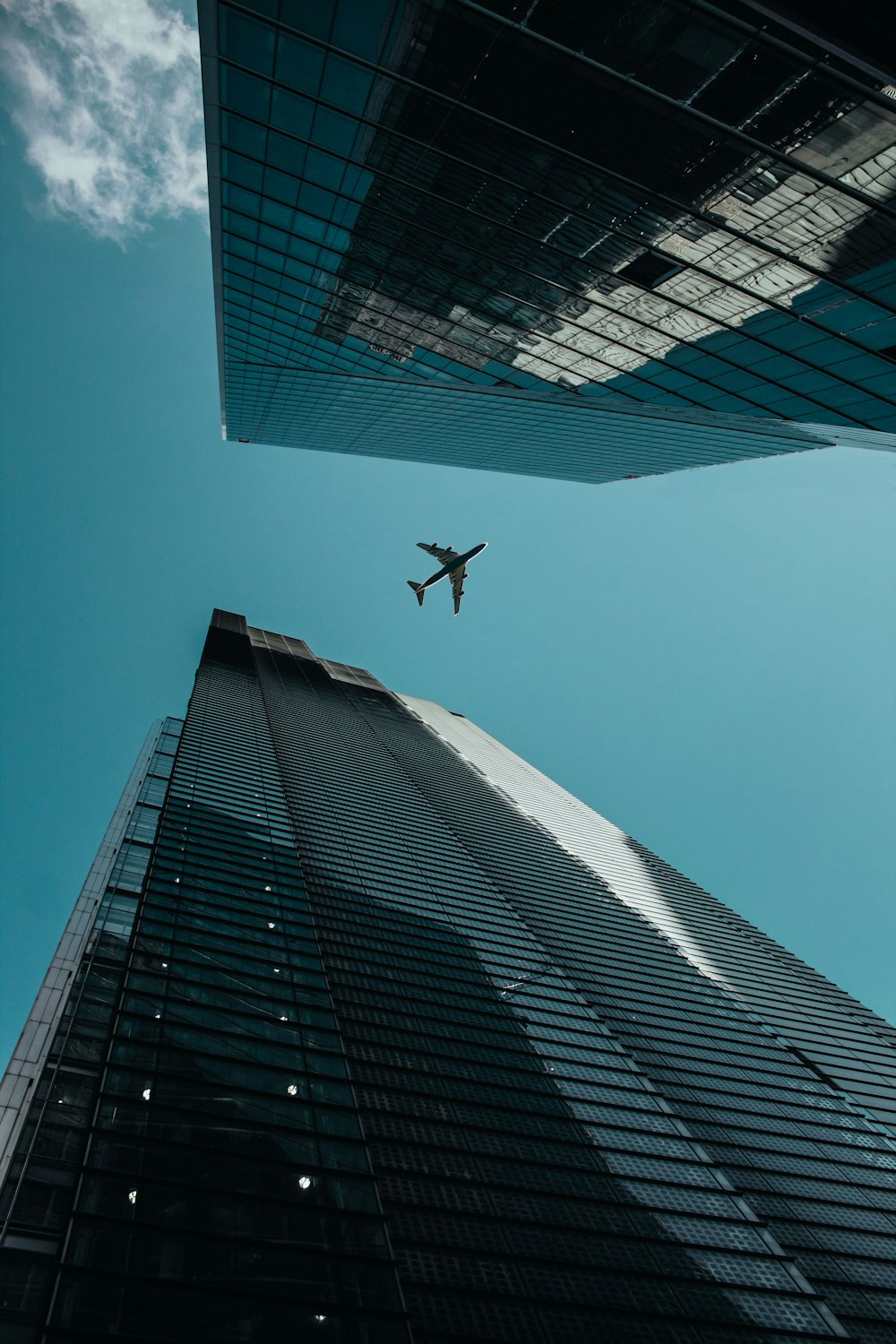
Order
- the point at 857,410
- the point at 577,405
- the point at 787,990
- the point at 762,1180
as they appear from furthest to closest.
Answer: the point at 787,990
the point at 577,405
the point at 762,1180
the point at 857,410

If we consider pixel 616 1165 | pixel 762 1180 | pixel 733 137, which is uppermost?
pixel 733 137

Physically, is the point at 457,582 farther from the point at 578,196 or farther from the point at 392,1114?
the point at 392,1114

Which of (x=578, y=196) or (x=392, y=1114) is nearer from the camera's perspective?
(x=578, y=196)

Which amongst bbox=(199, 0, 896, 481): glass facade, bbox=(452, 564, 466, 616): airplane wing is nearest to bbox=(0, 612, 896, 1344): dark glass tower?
bbox=(452, 564, 466, 616): airplane wing

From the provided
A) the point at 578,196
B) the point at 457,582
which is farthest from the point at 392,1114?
the point at 457,582

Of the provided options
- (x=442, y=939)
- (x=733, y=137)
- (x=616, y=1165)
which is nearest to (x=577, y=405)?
(x=733, y=137)

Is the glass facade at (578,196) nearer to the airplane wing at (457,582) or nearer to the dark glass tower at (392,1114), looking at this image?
the dark glass tower at (392,1114)

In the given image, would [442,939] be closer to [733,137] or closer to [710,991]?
[710,991]
